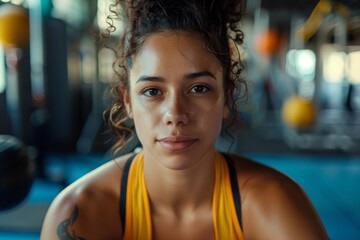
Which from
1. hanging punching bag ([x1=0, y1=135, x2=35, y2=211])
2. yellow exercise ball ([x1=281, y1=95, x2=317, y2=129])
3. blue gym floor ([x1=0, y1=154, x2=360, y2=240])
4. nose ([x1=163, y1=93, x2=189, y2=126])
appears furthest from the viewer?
yellow exercise ball ([x1=281, y1=95, x2=317, y2=129])

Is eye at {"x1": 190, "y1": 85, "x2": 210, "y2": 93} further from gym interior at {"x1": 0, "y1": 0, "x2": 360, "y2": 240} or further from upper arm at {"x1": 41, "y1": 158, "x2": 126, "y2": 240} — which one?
gym interior at {"x1": 0, "y1": 0, "x2": 360, "y2": 240}

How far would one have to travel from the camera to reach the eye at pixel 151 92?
918 millimetres

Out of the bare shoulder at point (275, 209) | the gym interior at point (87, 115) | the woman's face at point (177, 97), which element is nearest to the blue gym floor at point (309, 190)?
the gym interior at point (87, 115)

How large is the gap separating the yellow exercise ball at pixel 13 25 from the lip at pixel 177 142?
1.85 meters

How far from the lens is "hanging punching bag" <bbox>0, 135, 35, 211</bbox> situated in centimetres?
164

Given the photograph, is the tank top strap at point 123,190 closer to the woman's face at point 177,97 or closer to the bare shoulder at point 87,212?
the bare shoulder at point 87,212

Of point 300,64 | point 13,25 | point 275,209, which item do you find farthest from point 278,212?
point 300,64

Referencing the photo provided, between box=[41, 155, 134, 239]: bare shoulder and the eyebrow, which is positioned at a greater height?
the eyebrow

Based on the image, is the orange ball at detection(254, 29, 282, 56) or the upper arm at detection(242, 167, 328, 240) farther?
the orange ball at detection(254, 29, 282, 56)

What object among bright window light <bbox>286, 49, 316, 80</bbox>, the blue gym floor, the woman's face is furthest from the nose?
bright window light <bbox>286, 49, 316, 80</bbox>

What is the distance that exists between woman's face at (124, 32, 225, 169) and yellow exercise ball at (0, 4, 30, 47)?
5.64 feet

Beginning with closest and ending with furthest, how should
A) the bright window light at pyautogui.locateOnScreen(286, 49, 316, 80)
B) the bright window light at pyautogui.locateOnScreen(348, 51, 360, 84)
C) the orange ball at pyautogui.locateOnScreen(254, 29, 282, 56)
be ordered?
the orange ball at pyautogui.locateOnScreen(254, 29, 282, 56) < the bright window light at pyautogui.locateOnScreen(286, 49, 316, 80) < the bright window light at pyautogui.locateOnScreen(348, 51, 360, 84)

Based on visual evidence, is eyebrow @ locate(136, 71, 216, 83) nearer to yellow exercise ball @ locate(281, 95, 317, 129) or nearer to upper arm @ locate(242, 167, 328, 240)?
upper arm @ locate(242, 167, 328, 240)

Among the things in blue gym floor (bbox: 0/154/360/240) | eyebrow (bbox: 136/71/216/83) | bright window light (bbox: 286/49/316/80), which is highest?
bright window light (bbox: 286/49/316/80)
